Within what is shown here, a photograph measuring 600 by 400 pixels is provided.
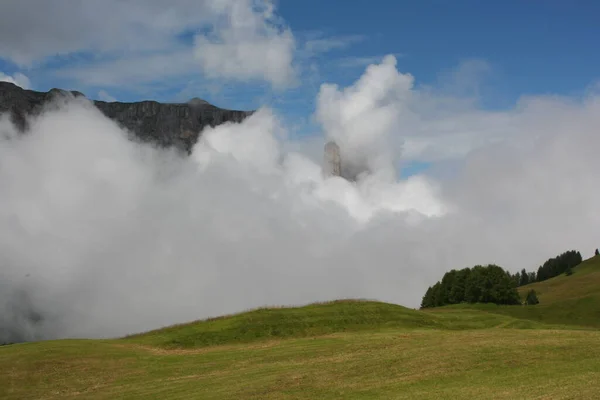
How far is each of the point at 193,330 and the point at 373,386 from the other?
34891 millimetres

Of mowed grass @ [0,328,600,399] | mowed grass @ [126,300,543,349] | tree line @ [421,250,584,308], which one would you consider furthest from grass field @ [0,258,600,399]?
tree line @ [421,250,584,308]

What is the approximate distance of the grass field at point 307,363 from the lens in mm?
35344

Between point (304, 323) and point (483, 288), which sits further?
point (483, 288)

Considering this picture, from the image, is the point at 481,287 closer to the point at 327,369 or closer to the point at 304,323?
the point at 304,323

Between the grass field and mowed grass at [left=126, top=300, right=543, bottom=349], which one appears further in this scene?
mowed grass at [left=126, top=300, right=543, bottom=349]

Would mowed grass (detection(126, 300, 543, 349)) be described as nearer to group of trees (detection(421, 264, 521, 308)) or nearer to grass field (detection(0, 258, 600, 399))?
grass field (detection(0, 258, 600, 399))

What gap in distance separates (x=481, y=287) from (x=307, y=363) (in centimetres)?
9286

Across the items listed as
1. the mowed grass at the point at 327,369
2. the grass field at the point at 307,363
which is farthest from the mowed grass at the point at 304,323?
the mowed grass at the point at 327,369

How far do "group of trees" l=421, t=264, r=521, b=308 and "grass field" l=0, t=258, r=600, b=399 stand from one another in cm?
5631

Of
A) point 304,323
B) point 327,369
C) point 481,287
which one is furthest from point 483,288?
point 327,369

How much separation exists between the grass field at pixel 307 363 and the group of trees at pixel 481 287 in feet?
185

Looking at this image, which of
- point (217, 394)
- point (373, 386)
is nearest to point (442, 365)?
point (373, 386)

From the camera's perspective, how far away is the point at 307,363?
45844mm

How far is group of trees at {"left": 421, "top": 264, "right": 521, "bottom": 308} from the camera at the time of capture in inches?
4938
